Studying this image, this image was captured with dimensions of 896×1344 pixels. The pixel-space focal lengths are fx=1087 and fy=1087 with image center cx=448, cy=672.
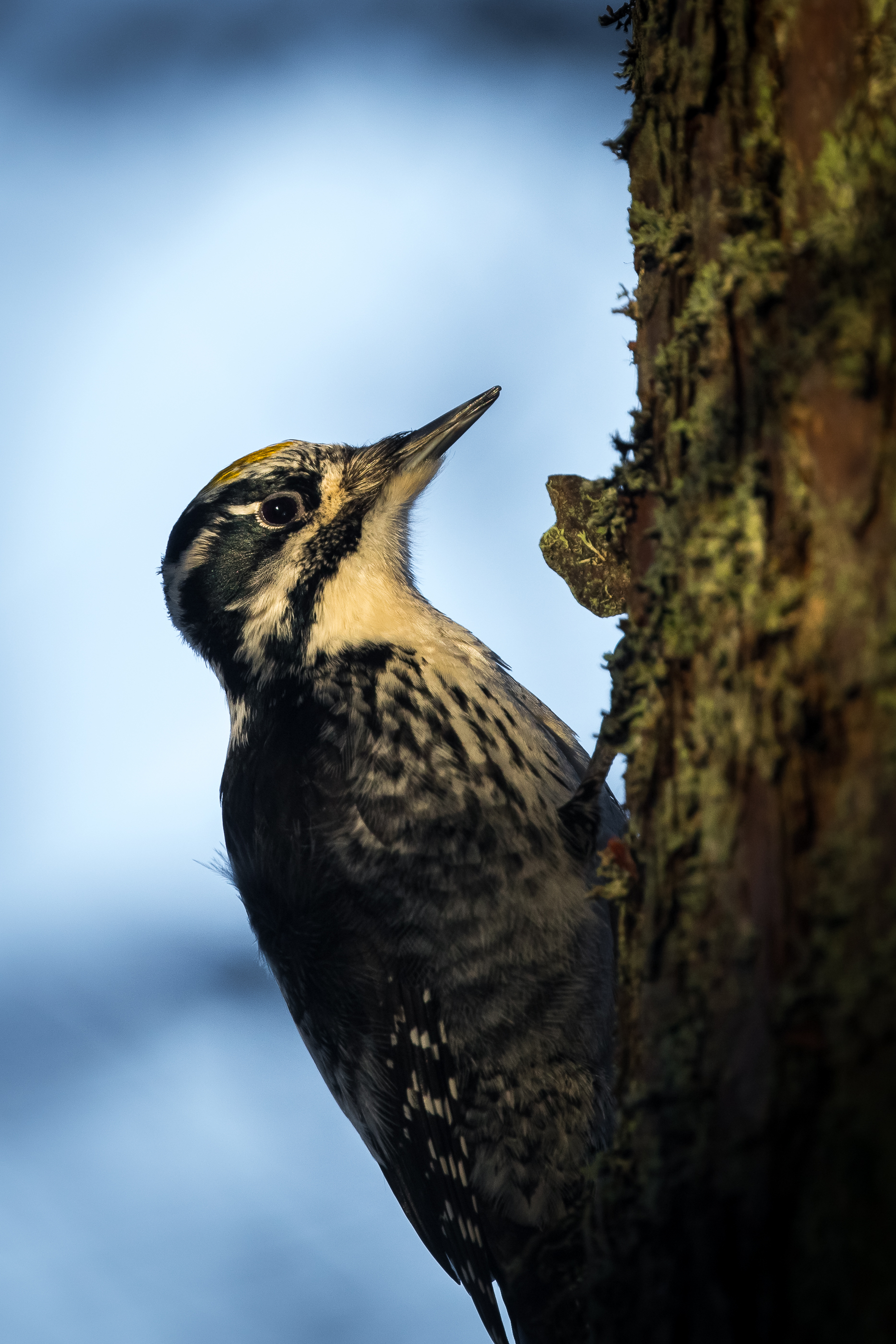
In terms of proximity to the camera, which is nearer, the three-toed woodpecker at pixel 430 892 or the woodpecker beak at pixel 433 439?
the three-toed woodpecker at pixel 430 892

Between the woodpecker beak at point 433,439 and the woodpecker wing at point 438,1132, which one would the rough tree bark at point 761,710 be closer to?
the woodpecker wing at point 438,1132

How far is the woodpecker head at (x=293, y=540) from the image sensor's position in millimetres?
3205

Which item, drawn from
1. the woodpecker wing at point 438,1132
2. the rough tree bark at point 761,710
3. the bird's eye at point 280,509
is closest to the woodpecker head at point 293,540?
the bird's eye at point 280,509

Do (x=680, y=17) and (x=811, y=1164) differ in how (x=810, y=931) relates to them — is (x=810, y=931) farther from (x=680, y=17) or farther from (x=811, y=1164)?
(x=680, y=17)

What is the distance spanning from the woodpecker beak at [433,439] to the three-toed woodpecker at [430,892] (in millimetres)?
21

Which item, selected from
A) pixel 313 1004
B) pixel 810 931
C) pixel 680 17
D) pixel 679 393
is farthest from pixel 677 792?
pixel 313 1004

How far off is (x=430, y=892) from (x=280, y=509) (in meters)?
1.30

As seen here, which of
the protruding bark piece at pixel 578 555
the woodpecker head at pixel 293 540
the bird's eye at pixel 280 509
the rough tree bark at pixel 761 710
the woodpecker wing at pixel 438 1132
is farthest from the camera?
the bird's eye at pixel 280 509

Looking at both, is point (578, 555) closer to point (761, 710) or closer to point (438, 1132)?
point (761, 710)

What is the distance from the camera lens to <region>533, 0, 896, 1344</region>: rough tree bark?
1.13 m

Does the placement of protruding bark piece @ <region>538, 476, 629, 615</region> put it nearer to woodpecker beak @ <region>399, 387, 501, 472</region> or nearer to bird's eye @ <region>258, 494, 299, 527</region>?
woodpecker beak @ <region>399, 387, 501, 472</region>

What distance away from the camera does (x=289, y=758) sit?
116 inches

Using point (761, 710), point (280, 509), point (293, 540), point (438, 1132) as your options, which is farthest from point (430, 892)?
point (761, 710)

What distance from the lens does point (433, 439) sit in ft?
11.1
